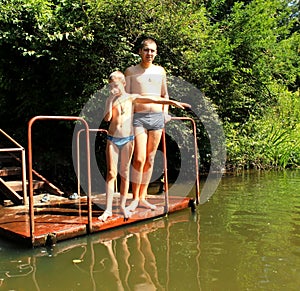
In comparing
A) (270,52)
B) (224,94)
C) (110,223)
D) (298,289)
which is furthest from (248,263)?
(270,52)

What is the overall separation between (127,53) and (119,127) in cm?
329

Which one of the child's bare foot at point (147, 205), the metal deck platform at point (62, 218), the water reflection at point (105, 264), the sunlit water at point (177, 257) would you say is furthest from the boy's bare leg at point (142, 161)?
the water reflection at point (105, 264)

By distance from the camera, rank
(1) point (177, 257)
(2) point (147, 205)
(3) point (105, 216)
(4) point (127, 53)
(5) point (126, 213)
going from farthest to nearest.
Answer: (4) point (127, 53), (2) point (147, 205), (5) point (126, 213), (3) point (105, 216), (1) point (177, 257)

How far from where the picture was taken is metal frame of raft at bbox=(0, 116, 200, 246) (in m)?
3.83

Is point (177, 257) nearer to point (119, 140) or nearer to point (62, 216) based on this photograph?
point (119, 140)

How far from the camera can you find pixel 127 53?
724 cm

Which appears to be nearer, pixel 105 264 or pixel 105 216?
pixel 105 264

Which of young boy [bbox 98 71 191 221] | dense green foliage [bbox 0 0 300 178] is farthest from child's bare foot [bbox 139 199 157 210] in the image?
dense green foliage [bbox 0 0 300 178]

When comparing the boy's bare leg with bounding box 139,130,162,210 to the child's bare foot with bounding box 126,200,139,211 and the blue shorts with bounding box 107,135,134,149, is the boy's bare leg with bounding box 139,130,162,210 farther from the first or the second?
the blue shorts with bounding box 107,135,134,149

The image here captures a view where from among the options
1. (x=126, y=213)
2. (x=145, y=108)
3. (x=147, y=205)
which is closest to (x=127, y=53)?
(x=145, y=108)

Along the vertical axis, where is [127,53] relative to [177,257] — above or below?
above

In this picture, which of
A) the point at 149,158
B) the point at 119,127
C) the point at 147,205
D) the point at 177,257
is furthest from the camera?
the point at 147,205

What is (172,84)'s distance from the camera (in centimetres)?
778

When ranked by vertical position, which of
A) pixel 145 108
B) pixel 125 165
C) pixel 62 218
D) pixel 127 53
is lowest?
pixel 62 218
